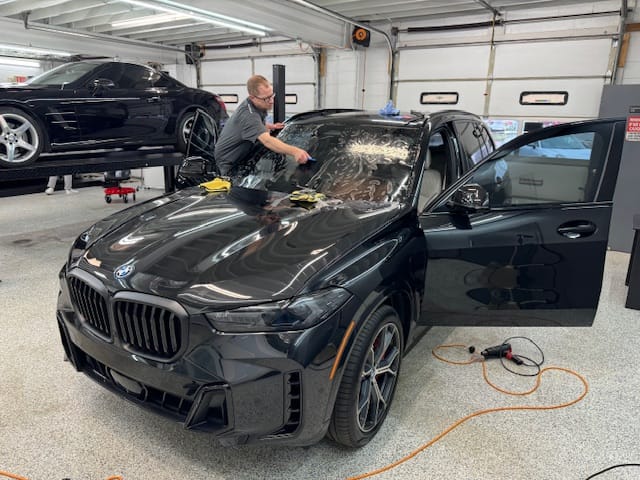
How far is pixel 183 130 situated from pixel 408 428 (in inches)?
189

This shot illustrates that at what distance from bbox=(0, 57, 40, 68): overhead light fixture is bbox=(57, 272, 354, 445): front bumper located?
49.7 ft

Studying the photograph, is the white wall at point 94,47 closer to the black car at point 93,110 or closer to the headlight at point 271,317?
the black car at point 93,110

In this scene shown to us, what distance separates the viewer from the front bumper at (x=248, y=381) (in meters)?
1.57

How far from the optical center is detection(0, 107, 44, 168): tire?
14.0 feet

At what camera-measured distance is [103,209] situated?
7.65 metres

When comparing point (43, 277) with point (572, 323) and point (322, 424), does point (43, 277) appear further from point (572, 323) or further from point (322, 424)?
point (572, 323)

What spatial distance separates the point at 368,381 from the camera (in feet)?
6.57

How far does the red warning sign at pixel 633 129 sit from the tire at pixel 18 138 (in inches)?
249

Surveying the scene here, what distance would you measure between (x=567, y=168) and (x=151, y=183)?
8.98m

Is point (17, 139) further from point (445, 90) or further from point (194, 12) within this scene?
point (445, 90)

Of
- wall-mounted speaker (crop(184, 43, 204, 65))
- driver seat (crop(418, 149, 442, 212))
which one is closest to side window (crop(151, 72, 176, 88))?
driver seat (crop(418, 149, 442, 212))

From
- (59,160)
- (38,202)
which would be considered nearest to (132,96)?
(59,160)

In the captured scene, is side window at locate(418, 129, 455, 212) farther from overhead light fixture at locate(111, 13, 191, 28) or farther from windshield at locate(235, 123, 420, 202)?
overhead light fixture at locate(111, 13, 191, 28)

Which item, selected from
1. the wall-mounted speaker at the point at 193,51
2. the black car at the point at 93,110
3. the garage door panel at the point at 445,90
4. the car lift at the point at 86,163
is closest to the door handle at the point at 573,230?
the car lift at the point at 86,163
